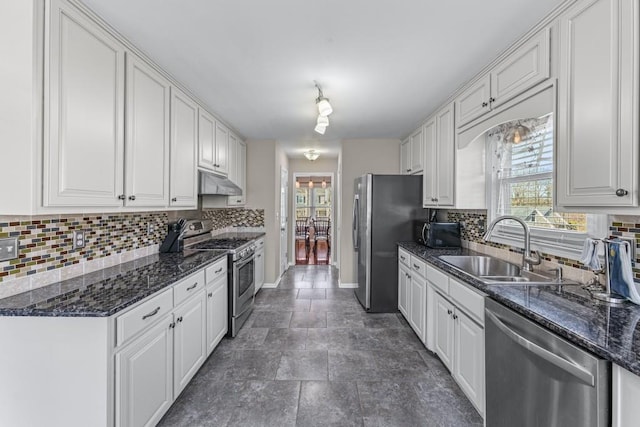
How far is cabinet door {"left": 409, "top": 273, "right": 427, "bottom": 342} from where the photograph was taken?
263cm

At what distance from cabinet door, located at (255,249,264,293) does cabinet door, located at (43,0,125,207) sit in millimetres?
2394

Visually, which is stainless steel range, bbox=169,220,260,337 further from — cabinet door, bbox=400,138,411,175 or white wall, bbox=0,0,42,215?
cabinet door, bbox=400,138,411,175

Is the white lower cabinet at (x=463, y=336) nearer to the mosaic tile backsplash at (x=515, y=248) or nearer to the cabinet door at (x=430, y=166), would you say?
the mosaic tile backsplash at (x=515, y=248)

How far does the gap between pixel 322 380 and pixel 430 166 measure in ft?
8.05

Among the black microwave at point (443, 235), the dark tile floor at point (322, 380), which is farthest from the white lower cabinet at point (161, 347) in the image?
the black microwave at point (443, 235)

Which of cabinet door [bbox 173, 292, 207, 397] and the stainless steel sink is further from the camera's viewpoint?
cabinet door [bbox 173, 292, 207, 397]

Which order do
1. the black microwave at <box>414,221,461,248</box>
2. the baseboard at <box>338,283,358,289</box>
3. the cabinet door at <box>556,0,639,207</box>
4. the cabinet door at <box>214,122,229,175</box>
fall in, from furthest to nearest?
the baseboard at <box>338,283,358,289</box>, the cabinet door at <box>214,122,229,175</box>, the black microwave at <box>414,221,461,248</box>, the cabinet door at <box>556,0,639,207</box>

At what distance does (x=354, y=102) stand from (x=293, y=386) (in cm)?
261

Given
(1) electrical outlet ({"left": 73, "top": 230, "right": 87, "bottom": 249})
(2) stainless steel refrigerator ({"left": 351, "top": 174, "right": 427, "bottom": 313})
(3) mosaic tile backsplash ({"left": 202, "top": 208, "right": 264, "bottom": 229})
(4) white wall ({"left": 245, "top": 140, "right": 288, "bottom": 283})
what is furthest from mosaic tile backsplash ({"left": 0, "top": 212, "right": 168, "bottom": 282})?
(2) stainless steel refrigerator ({"left": 351, "top": 174, "right": 427, "bottom": 313})

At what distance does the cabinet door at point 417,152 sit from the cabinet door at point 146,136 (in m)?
2.78

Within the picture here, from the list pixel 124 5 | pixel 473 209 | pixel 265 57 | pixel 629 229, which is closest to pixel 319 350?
pixel 473 209

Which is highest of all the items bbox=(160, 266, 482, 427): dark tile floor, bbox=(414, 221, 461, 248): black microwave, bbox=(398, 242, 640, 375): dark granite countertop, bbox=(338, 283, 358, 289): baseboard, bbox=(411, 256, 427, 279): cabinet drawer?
bbox=(414, 221, 461, 248): black microwave

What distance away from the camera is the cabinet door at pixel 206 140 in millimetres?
2865

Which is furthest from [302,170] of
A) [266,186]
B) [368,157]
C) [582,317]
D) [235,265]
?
[582,317]
